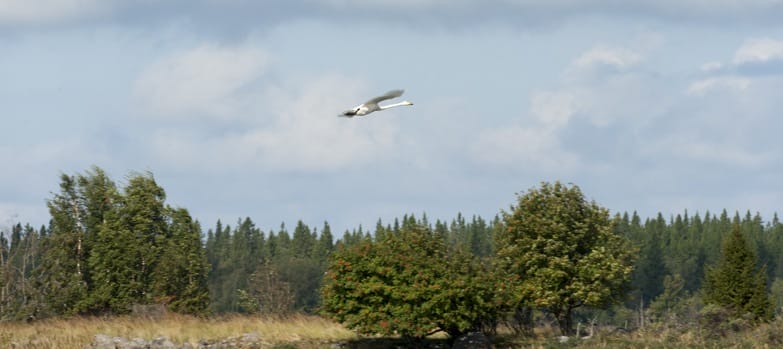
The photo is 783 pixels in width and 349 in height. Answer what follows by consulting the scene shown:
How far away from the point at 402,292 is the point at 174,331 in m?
10.8

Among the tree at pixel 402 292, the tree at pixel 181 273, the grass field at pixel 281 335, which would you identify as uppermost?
the tree at pixel 181 273

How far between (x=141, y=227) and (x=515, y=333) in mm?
23382

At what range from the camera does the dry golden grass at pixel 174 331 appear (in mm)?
46188

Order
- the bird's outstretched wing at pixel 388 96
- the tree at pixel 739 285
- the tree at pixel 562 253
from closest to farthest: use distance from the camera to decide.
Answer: the bird's outstretched wing at pixel 388 96, the tree at pixel 562 253, the tree at pixel 739 285

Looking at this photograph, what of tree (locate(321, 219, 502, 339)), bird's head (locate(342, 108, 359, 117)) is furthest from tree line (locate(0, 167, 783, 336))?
bird's head (locate(342, 108, 359, 117))

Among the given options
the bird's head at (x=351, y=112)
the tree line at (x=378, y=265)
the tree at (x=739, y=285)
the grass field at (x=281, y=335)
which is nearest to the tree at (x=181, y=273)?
the tree line at (x=378, y=265)

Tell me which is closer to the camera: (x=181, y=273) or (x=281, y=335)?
(x=281, y=335)

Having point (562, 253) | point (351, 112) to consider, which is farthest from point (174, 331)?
point (351, 112)

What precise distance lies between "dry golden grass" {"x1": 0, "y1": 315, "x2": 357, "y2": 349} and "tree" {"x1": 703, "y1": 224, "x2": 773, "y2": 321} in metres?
18.6

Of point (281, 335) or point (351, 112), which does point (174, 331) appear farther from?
point (351, 112)

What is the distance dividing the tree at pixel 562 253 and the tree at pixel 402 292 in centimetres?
327

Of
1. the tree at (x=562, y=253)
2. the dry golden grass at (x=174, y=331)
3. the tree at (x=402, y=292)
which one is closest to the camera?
the tree at (x=402, y=292)

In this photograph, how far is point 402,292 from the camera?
144ft

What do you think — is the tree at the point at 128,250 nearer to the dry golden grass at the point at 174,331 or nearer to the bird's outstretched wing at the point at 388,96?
the dry golden grass at the point at 174,331
